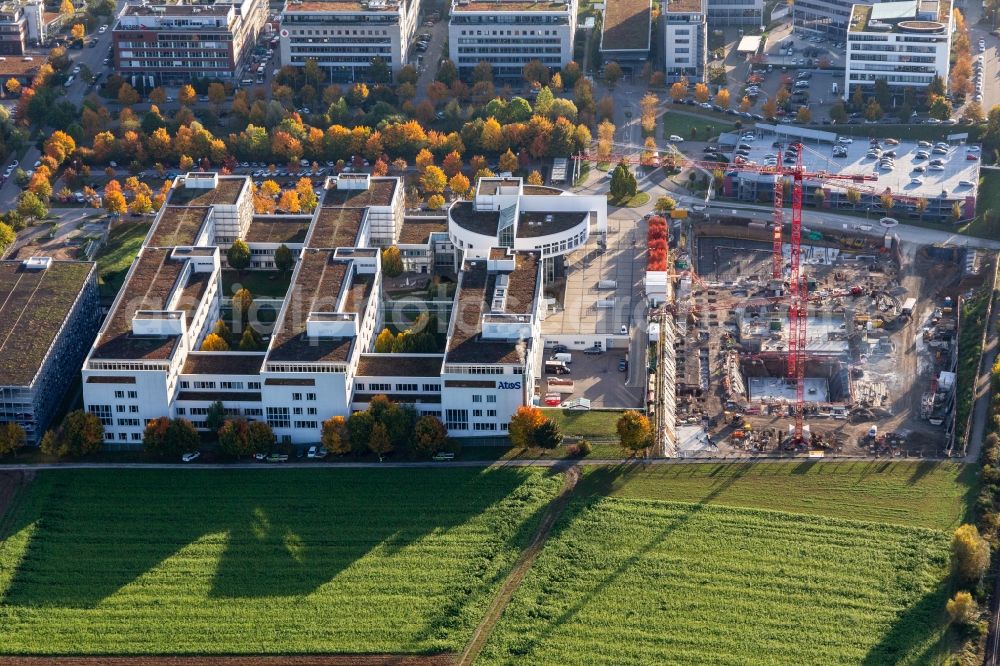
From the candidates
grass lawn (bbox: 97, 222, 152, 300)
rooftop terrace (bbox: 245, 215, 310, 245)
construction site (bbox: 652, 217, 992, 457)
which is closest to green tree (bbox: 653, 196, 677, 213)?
construction site (bbox: 652, 217, 992, 457)

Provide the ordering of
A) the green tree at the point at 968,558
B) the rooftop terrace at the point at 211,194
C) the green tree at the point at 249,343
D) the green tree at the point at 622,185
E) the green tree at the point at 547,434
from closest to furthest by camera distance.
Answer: the green tree at the point at 968,558 → the green tree at the point at 547,434 → the green tree at the point at 249,343 → the rooftop terrace at the point at 211,194 → the green tree at the point at 622,185

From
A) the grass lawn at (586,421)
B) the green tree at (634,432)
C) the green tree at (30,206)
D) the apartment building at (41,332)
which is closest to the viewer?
the green tree at (634,432)

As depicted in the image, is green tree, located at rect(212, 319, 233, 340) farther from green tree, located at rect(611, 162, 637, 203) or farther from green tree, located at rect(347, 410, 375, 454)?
green tree, located at rect(611, 162, 637, 203)

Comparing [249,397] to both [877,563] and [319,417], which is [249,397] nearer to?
[319,417]

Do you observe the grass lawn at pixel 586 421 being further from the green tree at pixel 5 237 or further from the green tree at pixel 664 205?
the green tree at pixel 5 237

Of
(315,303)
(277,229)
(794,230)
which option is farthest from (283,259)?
(794,230)

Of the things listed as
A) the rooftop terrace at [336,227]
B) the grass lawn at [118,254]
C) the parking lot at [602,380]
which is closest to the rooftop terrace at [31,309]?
the grass lawn at [118,254]

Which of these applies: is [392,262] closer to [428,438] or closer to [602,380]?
[602,380]
